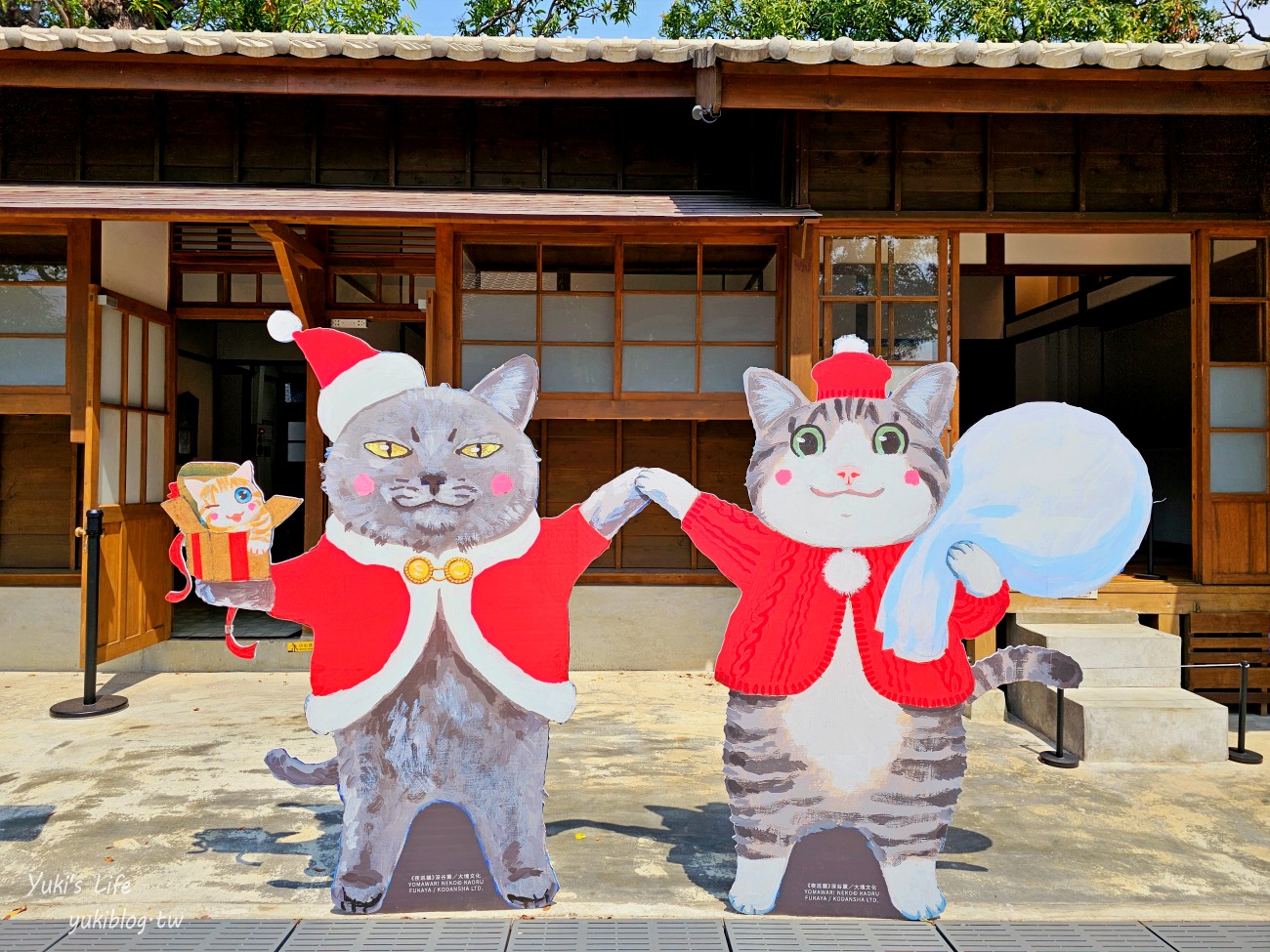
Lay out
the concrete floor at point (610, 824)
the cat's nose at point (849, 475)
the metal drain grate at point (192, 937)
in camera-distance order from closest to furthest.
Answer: the metal drain grate at point (192, 937), the cat's nose at point (849, 475), the concrete floor at point (610, 824)

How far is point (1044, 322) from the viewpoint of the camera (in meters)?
10.9

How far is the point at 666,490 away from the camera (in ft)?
10.5

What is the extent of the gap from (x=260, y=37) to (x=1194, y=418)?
24.5 ft

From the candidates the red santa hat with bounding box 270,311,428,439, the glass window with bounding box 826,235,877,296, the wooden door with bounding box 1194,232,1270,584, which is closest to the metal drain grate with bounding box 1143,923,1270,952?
the red santa hat with bounding box 270,311,428,439

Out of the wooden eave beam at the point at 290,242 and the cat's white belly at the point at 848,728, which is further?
the wooden eave beam at the point at 290,242

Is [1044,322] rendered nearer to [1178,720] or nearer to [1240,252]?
[1240,252]

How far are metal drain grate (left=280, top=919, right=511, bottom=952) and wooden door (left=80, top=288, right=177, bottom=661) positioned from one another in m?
4.05

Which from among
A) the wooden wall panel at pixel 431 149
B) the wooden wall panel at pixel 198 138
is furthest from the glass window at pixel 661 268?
the wooden wall panel at pixel 198 138

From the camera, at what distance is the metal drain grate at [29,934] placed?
2945 millimetres

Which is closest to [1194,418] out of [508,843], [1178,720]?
[1178,720]

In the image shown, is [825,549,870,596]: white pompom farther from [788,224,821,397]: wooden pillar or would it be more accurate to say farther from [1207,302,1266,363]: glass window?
[1207,302,1266,363]: glass window

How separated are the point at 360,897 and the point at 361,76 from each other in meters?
5.55

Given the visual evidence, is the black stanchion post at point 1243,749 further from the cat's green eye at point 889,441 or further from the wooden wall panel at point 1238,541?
the cat's green eye at point 889,441

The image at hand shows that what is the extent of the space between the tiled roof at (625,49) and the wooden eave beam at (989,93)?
0.53 ft
